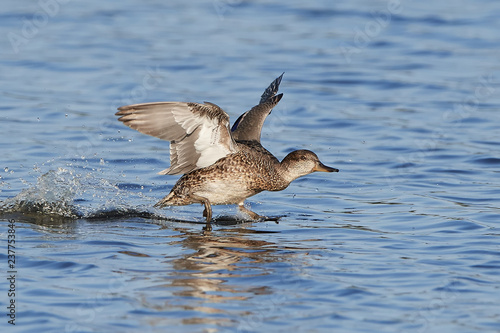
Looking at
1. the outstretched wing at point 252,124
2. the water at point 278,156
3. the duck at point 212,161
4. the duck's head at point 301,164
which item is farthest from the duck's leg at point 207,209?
the outstretched wing at point 252,124

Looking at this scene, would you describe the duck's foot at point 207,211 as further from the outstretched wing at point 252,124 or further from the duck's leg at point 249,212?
the outstretched wing at point 252,124

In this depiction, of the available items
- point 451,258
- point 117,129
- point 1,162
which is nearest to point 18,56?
point 117,129

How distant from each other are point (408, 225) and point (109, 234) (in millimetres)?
2678

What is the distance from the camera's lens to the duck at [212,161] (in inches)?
264

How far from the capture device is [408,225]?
23.9 feet

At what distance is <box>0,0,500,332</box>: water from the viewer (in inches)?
208

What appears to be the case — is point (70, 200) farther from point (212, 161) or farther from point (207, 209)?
point (212, 161)

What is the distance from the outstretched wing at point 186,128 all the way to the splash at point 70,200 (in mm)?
777

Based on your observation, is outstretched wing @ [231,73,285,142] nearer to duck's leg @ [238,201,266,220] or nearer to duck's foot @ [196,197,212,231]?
duck's leg @ [238,201,266,220]

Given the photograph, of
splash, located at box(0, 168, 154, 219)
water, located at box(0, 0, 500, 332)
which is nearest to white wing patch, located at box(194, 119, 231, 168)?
water, located at box(0, 0, 500, 332)

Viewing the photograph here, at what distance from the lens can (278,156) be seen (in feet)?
32.2

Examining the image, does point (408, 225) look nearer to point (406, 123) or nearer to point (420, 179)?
point (420, 179)

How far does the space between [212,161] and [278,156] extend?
101 inches

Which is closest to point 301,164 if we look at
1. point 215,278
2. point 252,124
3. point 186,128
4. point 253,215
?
point 253,215
